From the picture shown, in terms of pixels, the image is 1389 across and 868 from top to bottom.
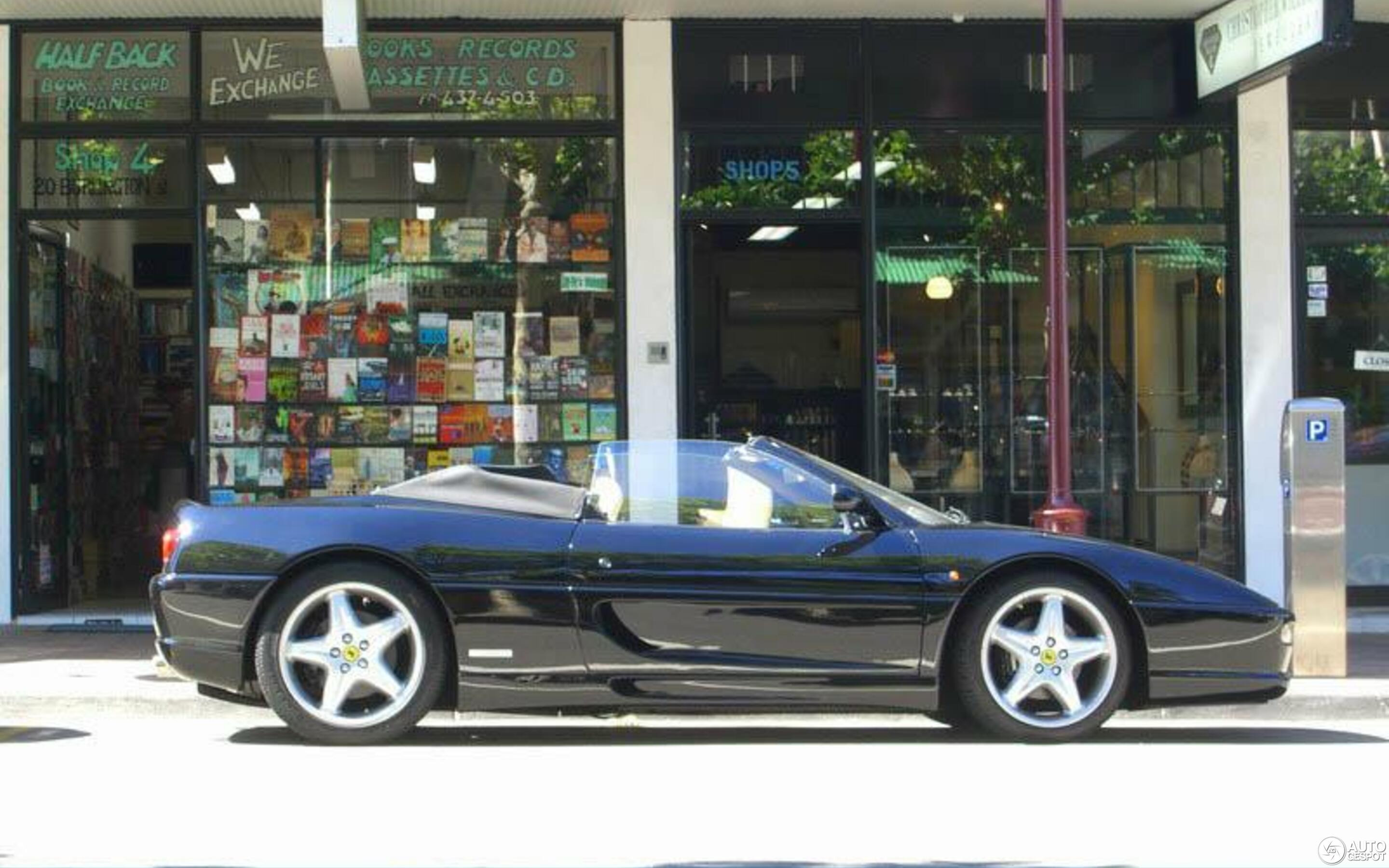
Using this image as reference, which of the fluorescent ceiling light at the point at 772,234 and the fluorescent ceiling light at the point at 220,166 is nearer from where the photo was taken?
the fluorescent ceiling light at the point at 220,166

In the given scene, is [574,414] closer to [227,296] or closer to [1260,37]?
[227,296]

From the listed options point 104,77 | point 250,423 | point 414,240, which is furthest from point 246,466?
point 104,77

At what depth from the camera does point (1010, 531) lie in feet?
25.0

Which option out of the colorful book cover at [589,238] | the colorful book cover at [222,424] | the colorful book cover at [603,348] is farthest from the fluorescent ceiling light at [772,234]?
the colorful book cover at [222,424]

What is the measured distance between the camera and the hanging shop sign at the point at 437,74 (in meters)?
12.2

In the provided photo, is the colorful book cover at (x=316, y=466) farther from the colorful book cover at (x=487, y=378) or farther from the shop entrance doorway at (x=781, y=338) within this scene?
the shop entrance doorway at (x=781, y=338)

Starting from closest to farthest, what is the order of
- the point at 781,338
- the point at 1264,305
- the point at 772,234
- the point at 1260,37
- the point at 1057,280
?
the point at 1057,280 → the point at 1260,37 → the point at 1264,305 → the point at 772,234 → the point at 781,338

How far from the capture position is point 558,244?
12.4m

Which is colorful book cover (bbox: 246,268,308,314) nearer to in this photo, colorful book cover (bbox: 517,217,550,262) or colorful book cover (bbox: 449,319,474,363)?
colorful book cover (bbox: 449,319,474,363)

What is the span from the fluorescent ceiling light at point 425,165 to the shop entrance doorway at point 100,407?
1613 millimetres

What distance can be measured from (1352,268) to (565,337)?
17.9 feet

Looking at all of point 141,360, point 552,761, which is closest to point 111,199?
point 141,360
